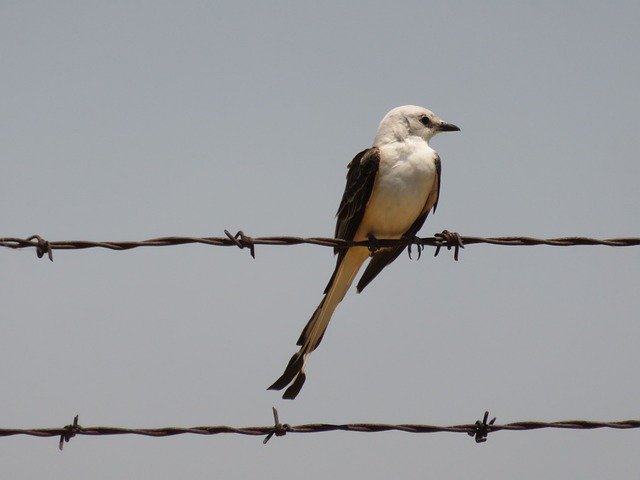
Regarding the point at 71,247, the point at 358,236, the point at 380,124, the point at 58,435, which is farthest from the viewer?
the point at 380,124

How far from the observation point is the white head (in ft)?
21.9

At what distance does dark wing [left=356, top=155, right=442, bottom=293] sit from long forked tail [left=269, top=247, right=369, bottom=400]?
20cm

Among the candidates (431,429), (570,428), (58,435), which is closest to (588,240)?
(570,428)

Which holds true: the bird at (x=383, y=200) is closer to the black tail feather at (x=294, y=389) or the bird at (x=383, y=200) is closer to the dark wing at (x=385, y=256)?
the dark wing at (x=385, y=256)

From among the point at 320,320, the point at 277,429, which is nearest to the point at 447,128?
the point at 320,320

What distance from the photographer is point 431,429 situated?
394cm

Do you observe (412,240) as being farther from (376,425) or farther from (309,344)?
(376,425)

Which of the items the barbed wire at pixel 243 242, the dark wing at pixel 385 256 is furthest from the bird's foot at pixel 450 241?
the dark wing at pixel 385 256

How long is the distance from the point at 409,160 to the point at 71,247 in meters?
2.99

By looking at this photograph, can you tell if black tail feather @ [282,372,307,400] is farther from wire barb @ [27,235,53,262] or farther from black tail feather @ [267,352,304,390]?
wire barb @ [27,235,53,262]

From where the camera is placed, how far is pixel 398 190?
6234 millimetres

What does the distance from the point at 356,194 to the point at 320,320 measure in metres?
1.12

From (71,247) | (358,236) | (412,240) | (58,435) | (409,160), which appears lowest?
(58,435)

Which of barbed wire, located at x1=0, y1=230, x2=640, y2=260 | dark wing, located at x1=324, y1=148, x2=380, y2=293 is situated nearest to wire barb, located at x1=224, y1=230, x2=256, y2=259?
barbed wire, located at x1=0, y1=230, x2=640, y2=260
